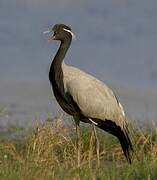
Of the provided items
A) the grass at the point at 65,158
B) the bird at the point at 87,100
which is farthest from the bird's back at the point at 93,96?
the grass at the point at 65,158

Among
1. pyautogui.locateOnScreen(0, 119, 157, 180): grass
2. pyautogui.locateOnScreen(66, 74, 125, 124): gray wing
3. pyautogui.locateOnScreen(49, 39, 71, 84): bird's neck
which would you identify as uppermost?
pyautogui.locateOnScreen(49, 39, 71, 84): bird's neck

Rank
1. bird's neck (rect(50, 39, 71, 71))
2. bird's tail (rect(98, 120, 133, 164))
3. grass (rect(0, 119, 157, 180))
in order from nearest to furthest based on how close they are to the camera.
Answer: grass (rect(0, 119, 157, 180)) < bird's tail (rect(98, 120, 133, 164)) < bird's neck (rect(50, 39, 71, 71))

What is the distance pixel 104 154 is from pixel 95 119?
0.48m

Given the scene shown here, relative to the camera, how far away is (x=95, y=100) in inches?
419

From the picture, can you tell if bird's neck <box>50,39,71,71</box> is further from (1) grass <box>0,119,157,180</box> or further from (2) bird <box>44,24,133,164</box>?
(1) grass <box>0,119,157,180</box>

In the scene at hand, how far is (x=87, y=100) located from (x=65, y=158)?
2254 millimetres

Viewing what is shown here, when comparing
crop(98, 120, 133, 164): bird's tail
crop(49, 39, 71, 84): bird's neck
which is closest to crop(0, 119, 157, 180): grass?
crop(98, 120, 133, 164): bird's tail

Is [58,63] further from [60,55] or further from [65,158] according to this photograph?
[65,158]

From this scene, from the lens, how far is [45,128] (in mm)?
9555

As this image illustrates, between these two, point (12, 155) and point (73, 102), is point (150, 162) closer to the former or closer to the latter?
point (12, 155)

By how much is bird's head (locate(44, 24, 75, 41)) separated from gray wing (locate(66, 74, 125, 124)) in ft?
2.50

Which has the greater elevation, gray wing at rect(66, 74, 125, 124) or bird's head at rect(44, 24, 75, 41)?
bird's head at rect(44, 24, 75, 41)

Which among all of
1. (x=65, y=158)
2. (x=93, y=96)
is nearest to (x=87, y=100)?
(x=93, y=96)

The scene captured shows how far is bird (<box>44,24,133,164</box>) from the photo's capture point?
10398mm
